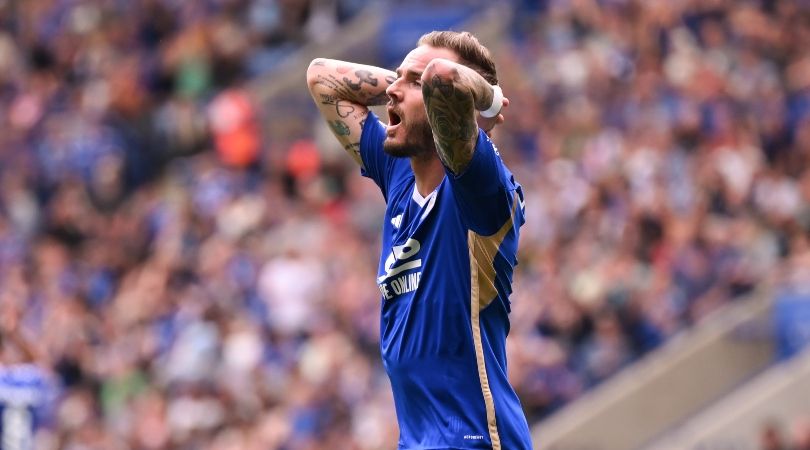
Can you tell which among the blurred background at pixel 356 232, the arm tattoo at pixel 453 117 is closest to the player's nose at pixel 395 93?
the arm tattoo at pixel 453 117

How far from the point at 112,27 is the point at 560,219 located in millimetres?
8744

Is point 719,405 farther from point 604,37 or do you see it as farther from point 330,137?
point 330,137

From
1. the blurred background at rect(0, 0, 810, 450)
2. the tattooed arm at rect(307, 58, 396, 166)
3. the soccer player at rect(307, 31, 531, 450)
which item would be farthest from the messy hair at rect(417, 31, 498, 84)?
the blurred background at rect(0, 0, 810, 450)

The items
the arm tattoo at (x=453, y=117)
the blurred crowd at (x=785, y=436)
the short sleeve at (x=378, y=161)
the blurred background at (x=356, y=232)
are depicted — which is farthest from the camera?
the blurred background at (x=356, y=232)

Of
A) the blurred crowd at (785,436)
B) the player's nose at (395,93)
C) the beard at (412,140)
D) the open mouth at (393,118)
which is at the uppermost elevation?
the blurred crowd at (785,436)

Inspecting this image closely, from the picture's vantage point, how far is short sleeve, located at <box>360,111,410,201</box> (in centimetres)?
605

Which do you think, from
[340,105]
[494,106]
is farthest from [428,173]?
[340,105]

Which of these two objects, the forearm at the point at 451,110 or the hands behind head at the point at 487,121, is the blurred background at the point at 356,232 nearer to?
the hands behind head at the point at 487,121

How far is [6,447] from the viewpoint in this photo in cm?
1009

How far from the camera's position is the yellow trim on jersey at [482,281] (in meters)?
5.44

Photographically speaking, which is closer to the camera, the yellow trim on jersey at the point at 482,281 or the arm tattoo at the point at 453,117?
the arm tattoo at the point at 453,117

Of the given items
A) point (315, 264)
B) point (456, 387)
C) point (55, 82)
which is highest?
point (55, 82)

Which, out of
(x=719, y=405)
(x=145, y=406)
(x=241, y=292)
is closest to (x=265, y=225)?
(x=241, y=292)

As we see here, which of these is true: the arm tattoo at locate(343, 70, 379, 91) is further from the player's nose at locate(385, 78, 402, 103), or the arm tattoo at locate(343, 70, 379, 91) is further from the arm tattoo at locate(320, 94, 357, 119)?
the player's nose at locate(385, 78, 402, 103)
